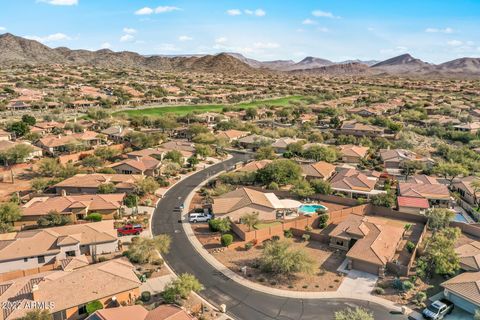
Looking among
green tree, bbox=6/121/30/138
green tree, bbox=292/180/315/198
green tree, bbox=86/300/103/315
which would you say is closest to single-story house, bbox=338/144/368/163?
green tree, bbox=292/180/315/198

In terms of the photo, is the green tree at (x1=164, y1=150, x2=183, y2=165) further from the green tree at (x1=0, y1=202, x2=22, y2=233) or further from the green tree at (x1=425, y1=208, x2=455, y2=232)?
the green tree at (x1=425, y1=208, x2=455, y2=232)

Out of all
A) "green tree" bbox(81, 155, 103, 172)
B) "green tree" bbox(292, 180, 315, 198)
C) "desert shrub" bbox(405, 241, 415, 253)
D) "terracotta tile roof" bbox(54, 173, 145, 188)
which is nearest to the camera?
"desert shrub" bbox(405, 241, 415, 253)

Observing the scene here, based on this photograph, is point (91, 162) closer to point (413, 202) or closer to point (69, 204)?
point (69, 204)

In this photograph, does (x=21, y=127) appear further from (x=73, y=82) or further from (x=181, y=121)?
(x=73, y=82)

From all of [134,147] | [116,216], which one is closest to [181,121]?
[134,147]

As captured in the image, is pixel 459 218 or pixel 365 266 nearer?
pixel 365 266

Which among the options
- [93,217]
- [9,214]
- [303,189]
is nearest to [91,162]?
[93,217]
